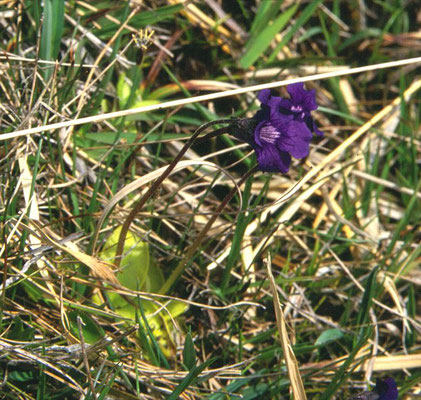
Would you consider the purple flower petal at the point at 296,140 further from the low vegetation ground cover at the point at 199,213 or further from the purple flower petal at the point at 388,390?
the purple flower petal at the point at 388,390

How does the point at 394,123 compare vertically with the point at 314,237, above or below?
above

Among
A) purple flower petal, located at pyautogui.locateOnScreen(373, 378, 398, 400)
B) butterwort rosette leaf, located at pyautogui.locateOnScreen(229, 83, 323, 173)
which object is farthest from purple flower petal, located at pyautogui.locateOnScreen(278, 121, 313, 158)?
purple flower petal, located at pyautogui.locateOnScreen(373, 378, 398, 400)

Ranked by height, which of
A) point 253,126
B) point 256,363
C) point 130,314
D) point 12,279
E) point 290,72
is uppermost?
point 253,126

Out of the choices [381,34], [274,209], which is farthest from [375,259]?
[381,34]

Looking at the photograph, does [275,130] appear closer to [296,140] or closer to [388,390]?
[296,140]

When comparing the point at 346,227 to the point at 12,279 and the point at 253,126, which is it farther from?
the point at 12,279

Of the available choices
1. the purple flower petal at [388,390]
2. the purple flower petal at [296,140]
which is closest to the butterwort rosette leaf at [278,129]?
the purple flower petal at [296,140]

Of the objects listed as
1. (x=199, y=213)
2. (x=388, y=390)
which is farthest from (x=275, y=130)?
(x=388, y=390)

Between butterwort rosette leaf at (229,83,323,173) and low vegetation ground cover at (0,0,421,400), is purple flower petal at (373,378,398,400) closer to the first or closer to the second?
low vegetation ground cover at (0,0,421,400)
